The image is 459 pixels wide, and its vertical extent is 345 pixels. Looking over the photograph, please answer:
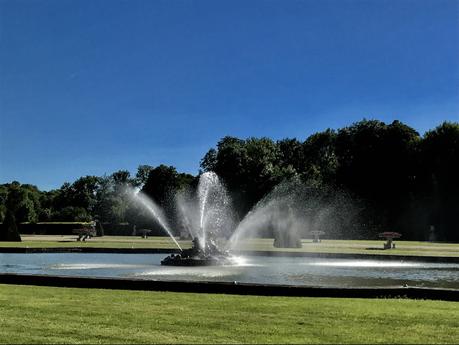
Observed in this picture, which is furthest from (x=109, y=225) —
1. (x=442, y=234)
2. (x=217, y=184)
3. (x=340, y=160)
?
(x=442, y=234)

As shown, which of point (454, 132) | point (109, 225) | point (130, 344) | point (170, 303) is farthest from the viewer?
point (109, 225)

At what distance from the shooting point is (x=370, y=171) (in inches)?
3088

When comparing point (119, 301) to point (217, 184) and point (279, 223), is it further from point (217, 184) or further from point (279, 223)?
point (217, 184)

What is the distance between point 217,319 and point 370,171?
70.9 meters

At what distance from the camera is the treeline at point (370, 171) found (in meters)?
73.5

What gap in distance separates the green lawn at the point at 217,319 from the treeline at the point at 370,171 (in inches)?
2474

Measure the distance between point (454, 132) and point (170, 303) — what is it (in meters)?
69.1

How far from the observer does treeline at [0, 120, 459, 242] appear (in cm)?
7350

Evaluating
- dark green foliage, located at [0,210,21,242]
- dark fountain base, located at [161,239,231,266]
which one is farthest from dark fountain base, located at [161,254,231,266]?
dark green foliage, located at [0,210,21,242]

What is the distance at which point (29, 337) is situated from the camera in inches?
337

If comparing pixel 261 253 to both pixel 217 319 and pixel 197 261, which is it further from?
pixel 217 319

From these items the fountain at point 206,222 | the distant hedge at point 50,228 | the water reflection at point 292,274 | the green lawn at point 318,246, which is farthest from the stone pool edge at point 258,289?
the distant hedge at point 50,228

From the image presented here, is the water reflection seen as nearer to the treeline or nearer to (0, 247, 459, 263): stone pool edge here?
(0, 247, 459, 263): stone pool edge

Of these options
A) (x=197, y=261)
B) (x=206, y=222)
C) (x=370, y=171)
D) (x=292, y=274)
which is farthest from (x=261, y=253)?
(x=370, y=171)
